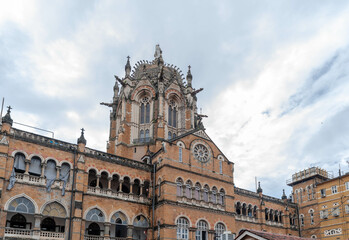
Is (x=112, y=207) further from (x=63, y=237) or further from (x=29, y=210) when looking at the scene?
(x=29, y=210)

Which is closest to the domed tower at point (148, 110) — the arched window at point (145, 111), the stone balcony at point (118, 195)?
the arched window at point (145, 111)

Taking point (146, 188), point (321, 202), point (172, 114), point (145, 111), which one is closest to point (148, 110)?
point (145, 111)

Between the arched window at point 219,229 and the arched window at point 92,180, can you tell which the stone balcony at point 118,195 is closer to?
the arched window at point 92,180

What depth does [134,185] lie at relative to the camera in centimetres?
4434

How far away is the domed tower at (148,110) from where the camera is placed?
53.5 meters

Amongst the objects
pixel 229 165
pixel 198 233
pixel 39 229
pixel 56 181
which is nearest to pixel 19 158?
pixel 56 181

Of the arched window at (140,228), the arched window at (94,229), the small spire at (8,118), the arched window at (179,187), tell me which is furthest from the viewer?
the arched window at (179,187)

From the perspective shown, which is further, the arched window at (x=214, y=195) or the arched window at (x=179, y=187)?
the arched window at (x=214, y=195)

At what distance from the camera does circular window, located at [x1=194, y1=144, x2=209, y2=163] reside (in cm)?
4603

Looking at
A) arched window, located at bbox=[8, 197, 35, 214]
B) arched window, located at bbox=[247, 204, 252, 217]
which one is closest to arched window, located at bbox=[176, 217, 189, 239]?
arched window, located at bbox=[247, 204, 252, 217]

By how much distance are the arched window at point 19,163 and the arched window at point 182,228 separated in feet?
58.7

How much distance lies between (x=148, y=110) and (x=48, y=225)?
2555cm

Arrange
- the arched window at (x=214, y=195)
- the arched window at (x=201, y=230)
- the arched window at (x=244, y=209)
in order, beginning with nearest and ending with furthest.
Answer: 1. the arched window at (x=201, y=230)
2. the arched window at (x=214, y=195)
3. the arched window at (x=244, y=209)

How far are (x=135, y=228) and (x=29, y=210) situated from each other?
12538mm
